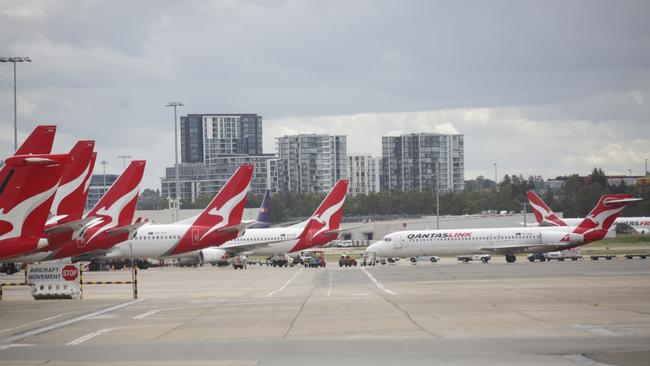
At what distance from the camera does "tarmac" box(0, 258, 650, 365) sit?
73.5 feet

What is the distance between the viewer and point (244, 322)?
3241cm

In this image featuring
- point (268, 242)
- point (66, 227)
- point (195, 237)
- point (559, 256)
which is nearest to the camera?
point (66, 227)

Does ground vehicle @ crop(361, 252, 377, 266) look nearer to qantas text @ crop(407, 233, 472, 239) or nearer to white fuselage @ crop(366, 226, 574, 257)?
white fuselage @ crop(366, 226, 574, 257)

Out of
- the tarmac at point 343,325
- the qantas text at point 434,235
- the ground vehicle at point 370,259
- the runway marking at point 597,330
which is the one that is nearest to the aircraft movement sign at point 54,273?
the tarmac at point 343,325

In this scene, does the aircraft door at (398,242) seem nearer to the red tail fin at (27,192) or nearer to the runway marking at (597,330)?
the red tail fin at (27,192)

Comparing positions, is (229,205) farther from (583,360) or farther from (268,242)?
(583,360)

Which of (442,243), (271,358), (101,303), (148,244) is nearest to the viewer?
(271,358)

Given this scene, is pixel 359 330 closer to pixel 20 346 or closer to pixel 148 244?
pixel 20 346

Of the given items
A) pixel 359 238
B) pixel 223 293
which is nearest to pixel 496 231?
pixel 223 293

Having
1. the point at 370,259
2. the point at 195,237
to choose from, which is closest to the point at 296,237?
the point at 370,259

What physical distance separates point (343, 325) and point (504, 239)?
70.2 meters

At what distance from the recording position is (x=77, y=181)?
4662 cm

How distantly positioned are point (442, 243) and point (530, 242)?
895cm

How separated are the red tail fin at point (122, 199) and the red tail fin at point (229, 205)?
1325 cm
